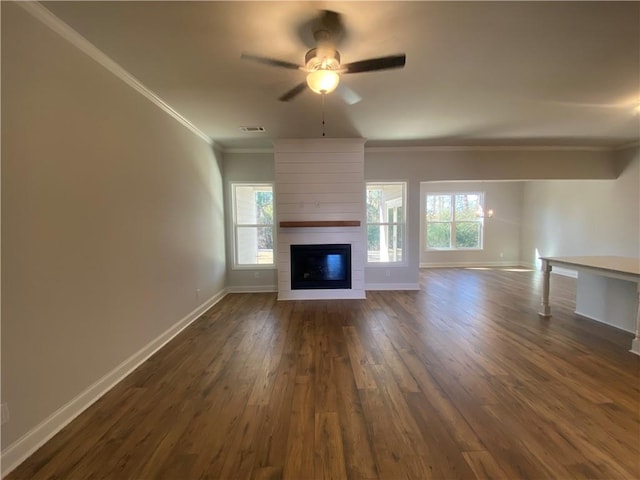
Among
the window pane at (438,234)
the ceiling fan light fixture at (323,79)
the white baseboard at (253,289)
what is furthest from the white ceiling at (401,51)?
the window pane at (438,234)

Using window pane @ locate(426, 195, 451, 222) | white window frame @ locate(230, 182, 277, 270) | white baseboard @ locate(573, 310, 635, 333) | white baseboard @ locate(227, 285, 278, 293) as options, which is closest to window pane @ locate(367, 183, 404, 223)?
white window frame @ locate(230, 182, 277, 270)

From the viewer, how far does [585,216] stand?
6.35m

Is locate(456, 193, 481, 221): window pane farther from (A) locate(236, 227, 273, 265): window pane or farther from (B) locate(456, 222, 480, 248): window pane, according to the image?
(A) locate(236, 227, 273, 265): window pane

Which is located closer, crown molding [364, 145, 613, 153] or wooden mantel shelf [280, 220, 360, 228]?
wooden mantel shelf [280, 220, 360, 228]

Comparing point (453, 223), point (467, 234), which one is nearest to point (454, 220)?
point (453, 223)

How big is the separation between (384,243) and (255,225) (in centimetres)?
268

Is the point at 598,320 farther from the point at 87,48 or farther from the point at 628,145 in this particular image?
the point at 87,48

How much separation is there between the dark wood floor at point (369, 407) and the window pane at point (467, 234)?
16.8 ft

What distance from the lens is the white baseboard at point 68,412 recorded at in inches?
61.9

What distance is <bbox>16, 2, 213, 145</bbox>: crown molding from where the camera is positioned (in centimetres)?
174

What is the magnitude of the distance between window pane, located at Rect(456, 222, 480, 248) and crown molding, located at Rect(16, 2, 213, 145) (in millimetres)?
8070

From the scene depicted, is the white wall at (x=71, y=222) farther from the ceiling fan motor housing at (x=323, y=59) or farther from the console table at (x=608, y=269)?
the console table at (x=608, y=269)

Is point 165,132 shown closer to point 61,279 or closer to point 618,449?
point 61,279

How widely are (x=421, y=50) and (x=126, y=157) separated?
108 inches
